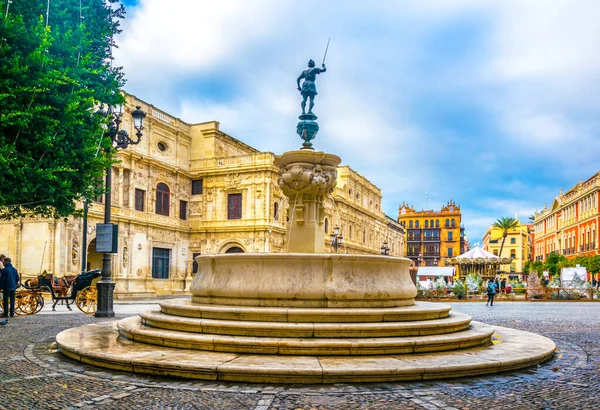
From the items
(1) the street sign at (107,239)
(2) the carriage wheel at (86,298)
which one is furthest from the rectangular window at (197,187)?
(1) the street sign at (107,239)

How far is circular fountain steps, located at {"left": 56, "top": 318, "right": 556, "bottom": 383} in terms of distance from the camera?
5.24 m

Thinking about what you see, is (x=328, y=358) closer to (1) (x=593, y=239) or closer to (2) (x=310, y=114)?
(2) (x=310, y=114)

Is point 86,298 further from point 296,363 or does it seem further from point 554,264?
point 554,264

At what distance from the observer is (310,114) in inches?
458

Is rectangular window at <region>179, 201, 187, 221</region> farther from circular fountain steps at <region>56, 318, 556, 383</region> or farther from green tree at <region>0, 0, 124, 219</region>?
circular fountain steps at <region>56, 318, 556, 383</region>

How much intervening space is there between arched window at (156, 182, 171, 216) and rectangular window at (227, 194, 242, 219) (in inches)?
161

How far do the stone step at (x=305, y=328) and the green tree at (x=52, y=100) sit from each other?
595 cm

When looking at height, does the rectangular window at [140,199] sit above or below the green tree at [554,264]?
above

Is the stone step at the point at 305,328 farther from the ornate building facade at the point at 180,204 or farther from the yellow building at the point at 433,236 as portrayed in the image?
the yellow building at the point at 433,236

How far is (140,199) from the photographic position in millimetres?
32000

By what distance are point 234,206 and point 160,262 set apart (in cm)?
621

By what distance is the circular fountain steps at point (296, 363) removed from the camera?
17.2ft

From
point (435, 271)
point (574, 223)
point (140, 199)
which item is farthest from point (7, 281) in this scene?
point (574, 223)

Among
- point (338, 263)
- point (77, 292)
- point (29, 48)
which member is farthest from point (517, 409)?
point (77, 292)
